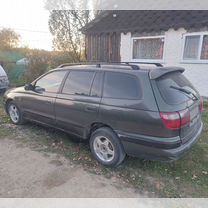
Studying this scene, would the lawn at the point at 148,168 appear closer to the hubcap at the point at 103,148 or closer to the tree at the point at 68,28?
the hubcap at the point at 103,148

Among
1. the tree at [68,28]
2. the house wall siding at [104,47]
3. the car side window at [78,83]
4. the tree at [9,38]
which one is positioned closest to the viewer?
the car side window at [78,83]

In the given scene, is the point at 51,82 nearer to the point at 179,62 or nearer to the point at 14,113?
the point at 14,113

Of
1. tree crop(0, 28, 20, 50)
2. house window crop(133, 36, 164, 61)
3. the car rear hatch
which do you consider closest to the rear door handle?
the car rear hatch

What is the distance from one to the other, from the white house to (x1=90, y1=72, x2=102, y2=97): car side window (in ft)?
18.9

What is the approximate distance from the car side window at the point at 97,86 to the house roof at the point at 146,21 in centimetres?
574

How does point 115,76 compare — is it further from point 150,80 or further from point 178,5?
point 178,5

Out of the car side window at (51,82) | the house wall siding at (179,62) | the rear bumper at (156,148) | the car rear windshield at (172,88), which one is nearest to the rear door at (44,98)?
the car side window at (51,82)

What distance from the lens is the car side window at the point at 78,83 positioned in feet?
12.6

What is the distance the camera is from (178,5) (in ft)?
29.2

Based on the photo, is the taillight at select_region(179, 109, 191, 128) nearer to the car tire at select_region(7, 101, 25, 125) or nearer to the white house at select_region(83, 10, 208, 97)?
the car tire at select_region(7, 101, 25, 125)

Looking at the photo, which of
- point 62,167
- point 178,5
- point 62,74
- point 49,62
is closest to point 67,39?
point 49,62

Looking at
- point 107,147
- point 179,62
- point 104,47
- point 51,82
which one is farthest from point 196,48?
point 107,147

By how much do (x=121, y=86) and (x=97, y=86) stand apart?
19.8 inches

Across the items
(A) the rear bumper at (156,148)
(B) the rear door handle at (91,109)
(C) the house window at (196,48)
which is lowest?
(A) the rear bumper at (156,148)
